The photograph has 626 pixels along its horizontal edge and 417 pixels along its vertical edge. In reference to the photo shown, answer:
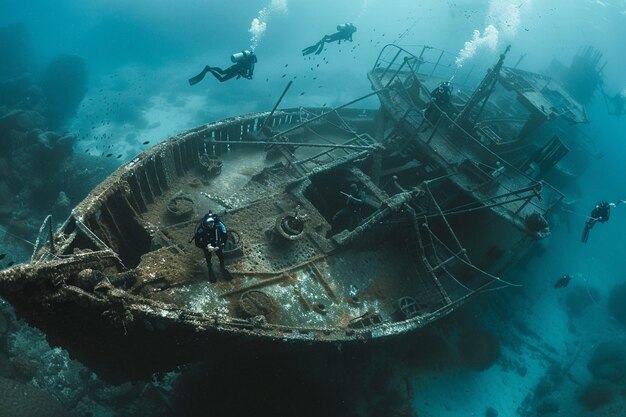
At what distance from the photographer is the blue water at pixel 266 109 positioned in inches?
361

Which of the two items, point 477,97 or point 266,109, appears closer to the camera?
point 477,97

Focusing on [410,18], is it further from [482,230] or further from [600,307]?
[482,230]

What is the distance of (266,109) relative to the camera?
99.9ft

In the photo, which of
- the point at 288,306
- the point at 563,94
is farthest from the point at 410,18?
the point at 288,306

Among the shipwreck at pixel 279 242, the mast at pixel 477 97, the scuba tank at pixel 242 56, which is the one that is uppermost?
the scuba tank at pixel 242 56

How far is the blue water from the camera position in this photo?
9172 mm

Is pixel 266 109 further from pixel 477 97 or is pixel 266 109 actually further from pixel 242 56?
pixel 477 97

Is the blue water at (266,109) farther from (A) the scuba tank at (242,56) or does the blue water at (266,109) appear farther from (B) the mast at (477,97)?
(A) the scuba tank at (242,56)

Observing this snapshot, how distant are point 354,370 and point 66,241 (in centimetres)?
789

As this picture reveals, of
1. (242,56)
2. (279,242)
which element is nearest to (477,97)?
(242,56)

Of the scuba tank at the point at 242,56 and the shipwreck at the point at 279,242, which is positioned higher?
the scuba tank at the point at 242,56

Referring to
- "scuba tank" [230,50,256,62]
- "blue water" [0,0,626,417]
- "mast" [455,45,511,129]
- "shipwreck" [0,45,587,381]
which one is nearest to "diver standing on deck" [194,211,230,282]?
"shipwreck" [0,45,587,381]

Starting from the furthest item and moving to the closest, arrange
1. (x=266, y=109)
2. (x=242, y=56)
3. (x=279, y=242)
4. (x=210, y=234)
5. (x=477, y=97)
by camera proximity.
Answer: (x=266, y=109)
(x=477, y=97)
(x=242, y=56)
(x=279, y=242)
(x=210, y=234)

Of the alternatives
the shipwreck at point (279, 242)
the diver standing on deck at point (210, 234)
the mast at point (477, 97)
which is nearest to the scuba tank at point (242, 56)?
the shipwreck at point (279, 242)
